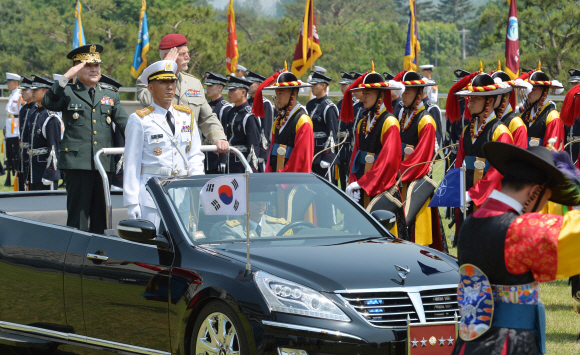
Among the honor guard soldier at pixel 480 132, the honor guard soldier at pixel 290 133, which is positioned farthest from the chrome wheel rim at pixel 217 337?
the honor guard soldier at pixel 290 133

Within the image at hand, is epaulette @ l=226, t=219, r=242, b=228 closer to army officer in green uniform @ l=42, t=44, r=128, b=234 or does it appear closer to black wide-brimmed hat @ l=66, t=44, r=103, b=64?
army officer in green uniform @ l=42, t=44, r=128, b=234

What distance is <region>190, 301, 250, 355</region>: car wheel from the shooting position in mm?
4777

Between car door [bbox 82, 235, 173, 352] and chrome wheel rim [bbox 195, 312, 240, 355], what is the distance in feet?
1.03

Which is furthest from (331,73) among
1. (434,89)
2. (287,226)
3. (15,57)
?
(287,226)

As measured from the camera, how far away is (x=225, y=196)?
5.18m

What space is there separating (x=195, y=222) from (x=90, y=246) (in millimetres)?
754

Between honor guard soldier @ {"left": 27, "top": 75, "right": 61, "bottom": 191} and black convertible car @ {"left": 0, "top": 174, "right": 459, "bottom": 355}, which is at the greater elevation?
honor guard soldier @ {"left": 27, "top": 75, "right": 61, "bottom": 191}

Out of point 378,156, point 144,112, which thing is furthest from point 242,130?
point 144,112

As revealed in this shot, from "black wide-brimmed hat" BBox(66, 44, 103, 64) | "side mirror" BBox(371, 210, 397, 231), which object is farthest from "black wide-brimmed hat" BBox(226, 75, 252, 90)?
"side mirror" BBox(371, 210, 397, 231)

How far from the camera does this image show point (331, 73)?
55031mm

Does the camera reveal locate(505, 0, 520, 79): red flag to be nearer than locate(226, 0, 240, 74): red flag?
Yes

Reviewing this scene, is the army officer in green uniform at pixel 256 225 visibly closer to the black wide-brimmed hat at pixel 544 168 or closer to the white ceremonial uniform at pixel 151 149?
the white ceremonial uniform at pixel 151 149

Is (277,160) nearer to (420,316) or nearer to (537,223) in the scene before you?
(420,316)

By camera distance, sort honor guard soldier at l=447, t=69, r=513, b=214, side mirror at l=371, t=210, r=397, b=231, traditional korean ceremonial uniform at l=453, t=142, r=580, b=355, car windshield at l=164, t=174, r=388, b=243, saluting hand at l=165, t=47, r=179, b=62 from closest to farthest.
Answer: traditional korean ceremonial uniform at l=453, t=142, r=580, b=355 < car windshield at l=164, t=174, r=388, b=243 < side mirror at l=371, t=210, r=397, b=231 < honor guard soldier at l=447, t=69, r=513, b=214 < saluting hand at l=165, t=47, r=179, b=62
